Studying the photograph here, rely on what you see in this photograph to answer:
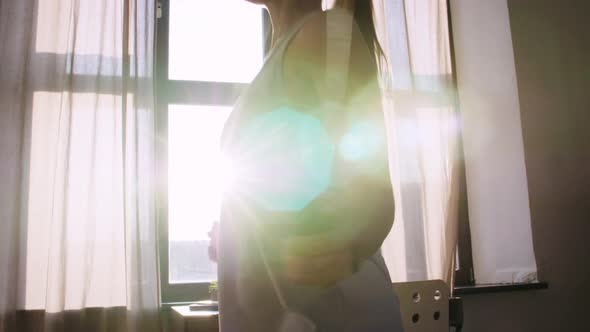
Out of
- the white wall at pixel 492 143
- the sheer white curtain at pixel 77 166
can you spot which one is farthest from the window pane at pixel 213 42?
the white wall at pixel 492 143

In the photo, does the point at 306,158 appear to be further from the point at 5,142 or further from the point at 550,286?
the point at 550,286

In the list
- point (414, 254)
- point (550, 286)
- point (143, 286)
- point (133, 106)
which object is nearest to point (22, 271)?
A: point (143, 286)

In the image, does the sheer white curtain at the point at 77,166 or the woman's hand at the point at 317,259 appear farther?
the sheer white curtain at the point at 77,166

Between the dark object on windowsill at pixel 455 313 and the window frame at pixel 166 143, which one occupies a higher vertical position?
the window frame at pixel 166 143

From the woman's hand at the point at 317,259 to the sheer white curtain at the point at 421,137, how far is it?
2.19m

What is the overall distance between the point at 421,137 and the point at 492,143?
0.49m

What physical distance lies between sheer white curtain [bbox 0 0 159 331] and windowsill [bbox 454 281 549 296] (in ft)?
5.06

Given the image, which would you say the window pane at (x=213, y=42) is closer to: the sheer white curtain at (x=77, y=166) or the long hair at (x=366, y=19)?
the sheer white curtain at (x=77, y=166)

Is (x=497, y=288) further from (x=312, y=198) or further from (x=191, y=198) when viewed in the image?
(x=312, y=198)

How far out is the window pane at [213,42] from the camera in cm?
287

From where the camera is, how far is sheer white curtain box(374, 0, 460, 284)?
9.05 ft

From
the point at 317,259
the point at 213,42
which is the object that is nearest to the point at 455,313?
the point at 317,259

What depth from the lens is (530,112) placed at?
10.5ft

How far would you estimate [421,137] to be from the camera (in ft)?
9.59
